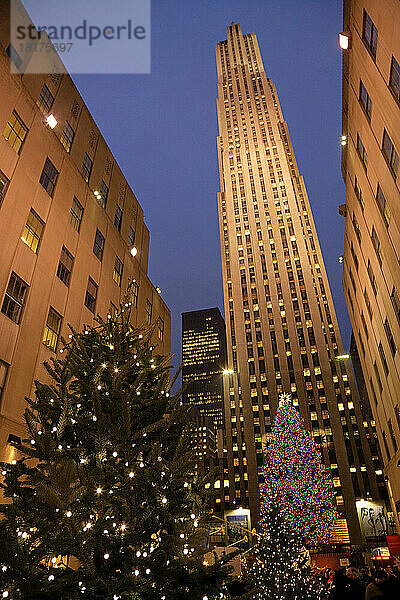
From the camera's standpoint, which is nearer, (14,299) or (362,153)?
(14,299)

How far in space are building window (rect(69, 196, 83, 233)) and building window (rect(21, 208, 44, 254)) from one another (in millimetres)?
3033

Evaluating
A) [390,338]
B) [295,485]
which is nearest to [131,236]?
[390,338]

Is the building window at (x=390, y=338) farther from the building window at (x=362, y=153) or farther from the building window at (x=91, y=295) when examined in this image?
the building window at (x=91, y=295)

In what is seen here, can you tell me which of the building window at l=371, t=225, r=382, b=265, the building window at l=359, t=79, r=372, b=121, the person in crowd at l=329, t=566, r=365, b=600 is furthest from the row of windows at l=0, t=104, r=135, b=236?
the person in crowd at l=329, t=566, r=365, b=600

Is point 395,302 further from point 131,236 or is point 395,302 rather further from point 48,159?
point 48,159

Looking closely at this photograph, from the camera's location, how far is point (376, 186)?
66.5ft

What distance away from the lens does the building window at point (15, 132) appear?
15968 millimetres

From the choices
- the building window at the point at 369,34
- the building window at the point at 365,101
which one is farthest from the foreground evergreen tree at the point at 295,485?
the building window at the point at 369,34

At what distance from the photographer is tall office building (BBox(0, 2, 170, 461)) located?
47.3 feet

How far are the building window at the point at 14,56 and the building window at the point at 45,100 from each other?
5.61 feet

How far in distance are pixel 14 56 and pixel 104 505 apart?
68.1ft

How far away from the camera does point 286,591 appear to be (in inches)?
511

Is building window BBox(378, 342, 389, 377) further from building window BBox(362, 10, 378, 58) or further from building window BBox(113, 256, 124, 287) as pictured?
building window BBox(113, 256, 124, 287)

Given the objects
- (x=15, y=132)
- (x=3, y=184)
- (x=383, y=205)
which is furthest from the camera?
(x=383, y=205)
